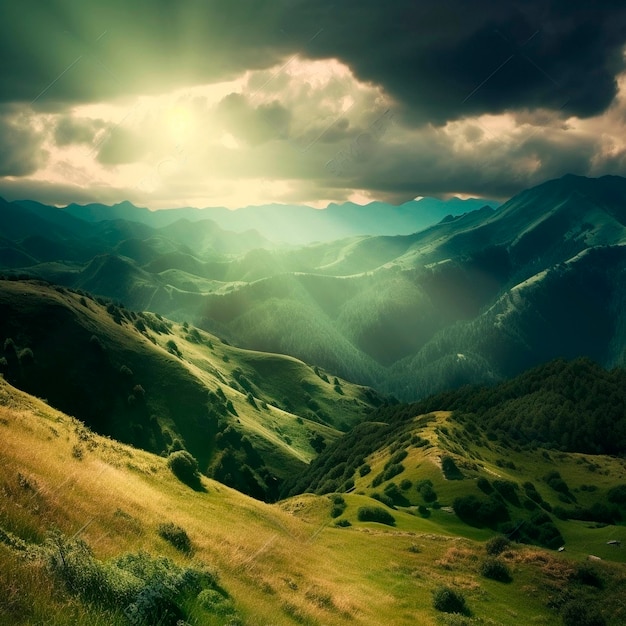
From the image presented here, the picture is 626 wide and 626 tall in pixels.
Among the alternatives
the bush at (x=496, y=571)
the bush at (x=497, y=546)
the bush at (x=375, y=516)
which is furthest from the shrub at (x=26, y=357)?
the bush at (x=496, y=571)

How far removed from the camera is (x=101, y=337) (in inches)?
6250

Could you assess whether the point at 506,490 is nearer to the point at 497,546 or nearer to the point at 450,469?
the point at 450,469

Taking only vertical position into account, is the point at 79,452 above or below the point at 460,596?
above

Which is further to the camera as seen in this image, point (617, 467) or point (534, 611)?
point (617, 467)

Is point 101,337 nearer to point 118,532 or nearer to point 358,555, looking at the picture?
point 358,555

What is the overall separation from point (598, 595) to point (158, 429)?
415 feet

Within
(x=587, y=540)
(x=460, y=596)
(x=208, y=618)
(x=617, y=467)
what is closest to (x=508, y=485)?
(x=587, y=540)

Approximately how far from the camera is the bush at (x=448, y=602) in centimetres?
3531

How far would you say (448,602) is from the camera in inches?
1403

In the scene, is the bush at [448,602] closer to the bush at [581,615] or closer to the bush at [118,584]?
the bush at [581,615]

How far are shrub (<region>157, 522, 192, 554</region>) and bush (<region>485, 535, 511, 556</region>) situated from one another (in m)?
36.0

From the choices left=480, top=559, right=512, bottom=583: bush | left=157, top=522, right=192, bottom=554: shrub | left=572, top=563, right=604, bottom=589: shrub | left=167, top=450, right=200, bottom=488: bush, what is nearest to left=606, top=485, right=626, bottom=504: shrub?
left=572, top=563, right=604, bottom=589: shrub

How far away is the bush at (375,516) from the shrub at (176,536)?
47.9 meters

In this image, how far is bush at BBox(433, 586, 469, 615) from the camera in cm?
3531
